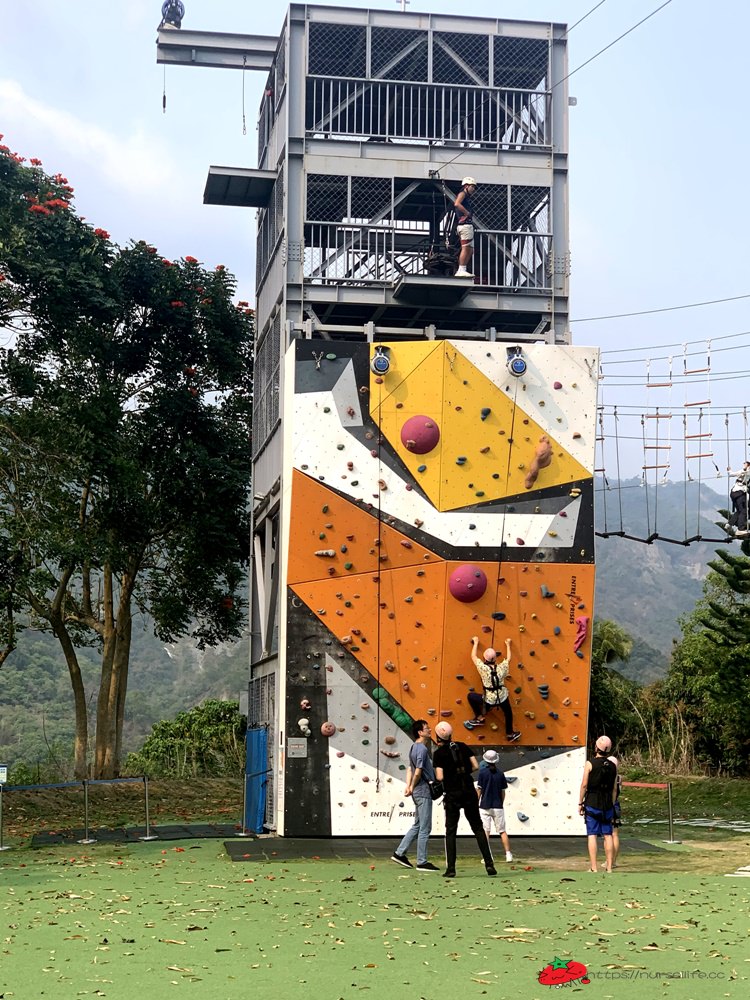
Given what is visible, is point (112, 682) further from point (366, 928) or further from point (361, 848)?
point (366, 928)

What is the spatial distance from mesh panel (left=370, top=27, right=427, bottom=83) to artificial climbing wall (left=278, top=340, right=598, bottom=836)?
4.94 metres

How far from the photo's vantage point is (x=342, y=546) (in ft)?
59.7

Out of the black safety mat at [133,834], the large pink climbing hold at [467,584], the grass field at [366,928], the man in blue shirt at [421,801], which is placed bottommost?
the black safety mat at [133,834]

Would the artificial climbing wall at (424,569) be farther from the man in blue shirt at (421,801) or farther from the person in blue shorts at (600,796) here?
the person in blue shorts at (600,796)

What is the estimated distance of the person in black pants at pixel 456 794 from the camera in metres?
13.2

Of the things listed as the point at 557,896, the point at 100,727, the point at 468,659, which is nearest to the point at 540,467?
the point at 468,659

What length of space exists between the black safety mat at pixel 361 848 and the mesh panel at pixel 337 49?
11.3 m

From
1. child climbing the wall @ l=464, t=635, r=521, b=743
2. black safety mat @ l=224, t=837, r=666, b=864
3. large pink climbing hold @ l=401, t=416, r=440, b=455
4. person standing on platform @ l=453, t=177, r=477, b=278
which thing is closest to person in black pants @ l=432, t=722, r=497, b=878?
black safety mat @ l=224, t=837, r=666, b=864

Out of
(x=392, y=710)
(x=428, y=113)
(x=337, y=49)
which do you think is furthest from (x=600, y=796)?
(x=337, y=49)

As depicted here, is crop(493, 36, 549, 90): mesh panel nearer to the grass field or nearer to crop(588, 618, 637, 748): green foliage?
the grass field

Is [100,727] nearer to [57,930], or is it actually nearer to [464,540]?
[464,540]

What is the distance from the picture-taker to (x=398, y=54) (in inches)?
808

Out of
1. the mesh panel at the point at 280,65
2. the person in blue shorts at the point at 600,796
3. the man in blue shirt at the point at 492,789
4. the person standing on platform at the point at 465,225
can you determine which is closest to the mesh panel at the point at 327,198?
the person standing on platform at the point at 465,225

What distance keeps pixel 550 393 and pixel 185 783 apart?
12917 millimetres
